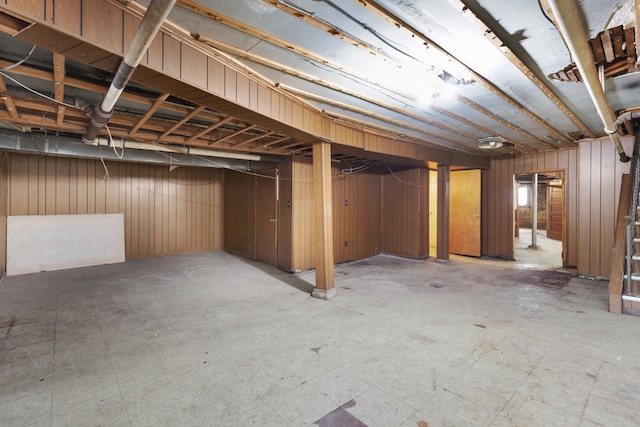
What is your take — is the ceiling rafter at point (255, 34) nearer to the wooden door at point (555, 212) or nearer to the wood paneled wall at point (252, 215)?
the wood paneled wall at point (252, 215)

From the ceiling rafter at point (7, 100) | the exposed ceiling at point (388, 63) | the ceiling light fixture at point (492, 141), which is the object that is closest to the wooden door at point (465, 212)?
the ceiling light fixture at point (492, 141)

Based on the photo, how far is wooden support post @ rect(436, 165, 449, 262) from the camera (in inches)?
233

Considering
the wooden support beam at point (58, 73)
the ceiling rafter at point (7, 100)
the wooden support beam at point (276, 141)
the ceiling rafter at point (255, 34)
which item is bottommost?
the wooden support beam at point (58, 73)

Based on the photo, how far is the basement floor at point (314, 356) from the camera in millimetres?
1650

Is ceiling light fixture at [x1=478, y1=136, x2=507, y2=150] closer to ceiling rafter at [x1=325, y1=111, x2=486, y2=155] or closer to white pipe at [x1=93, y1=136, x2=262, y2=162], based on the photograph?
ceiling rafter at [x1=325, y1=111, x2=486, y2=155]

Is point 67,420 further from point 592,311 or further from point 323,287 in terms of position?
point 592,311

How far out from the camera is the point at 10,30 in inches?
52.2

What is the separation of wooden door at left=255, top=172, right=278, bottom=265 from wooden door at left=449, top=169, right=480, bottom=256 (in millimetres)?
4291

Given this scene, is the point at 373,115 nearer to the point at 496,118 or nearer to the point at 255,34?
the point at 496,118

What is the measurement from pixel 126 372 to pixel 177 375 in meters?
0.38

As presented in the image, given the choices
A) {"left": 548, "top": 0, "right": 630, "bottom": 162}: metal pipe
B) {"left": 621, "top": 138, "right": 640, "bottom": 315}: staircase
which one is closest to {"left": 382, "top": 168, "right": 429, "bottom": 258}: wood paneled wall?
{"left": 621, "top": 138, "right": 640, "bottom": 315}: staircase

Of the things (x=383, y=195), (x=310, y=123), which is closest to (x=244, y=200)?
(x=383, y=195)

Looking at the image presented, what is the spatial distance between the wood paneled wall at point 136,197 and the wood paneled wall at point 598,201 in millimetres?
7502

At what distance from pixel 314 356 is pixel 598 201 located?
537cm
